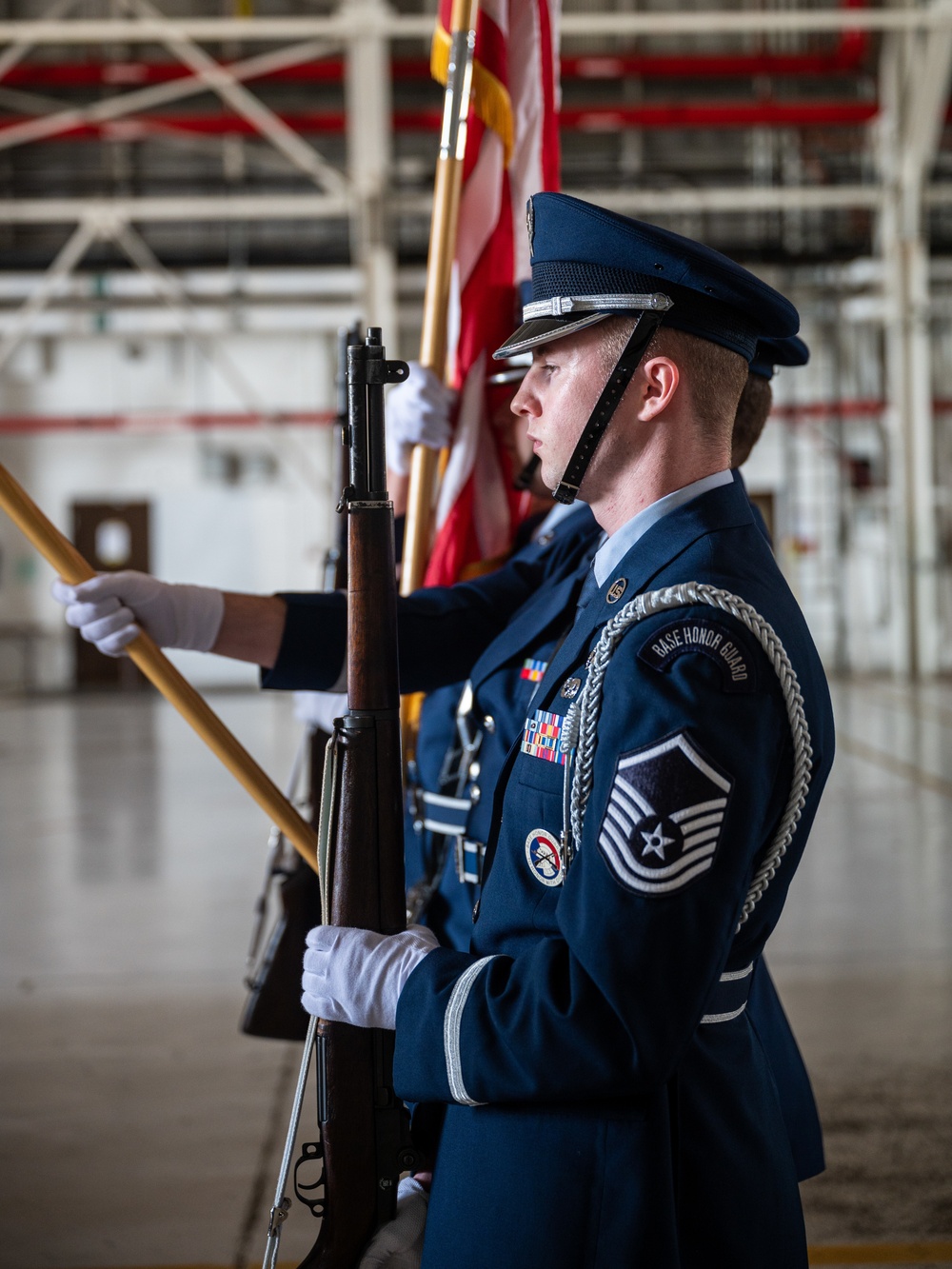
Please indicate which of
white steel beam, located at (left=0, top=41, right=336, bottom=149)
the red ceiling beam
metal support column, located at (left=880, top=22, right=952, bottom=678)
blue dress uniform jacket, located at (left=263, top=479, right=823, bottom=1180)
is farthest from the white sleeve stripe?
metal support column, located at (left=880, top=22, right=952, bottom=678)

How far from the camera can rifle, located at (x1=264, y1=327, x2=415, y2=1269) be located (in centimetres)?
128

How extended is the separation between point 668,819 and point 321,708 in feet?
6.13

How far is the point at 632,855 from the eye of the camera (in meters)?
0.98

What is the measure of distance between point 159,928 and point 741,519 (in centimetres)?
380

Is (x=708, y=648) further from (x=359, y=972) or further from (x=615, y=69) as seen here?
(x=615, y=69)

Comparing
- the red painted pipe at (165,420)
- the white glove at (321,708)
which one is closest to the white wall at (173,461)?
the red painted pipe at (165,420)

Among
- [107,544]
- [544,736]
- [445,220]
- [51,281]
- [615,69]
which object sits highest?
[615,69]

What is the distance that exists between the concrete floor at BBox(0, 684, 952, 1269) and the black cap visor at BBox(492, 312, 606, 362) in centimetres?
193

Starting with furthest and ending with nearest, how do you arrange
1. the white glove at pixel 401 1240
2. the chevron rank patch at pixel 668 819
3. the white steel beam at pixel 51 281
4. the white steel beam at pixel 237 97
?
the white steel beam at pixel 51 281 → the white steel beam at pixel 237 97 → the white glove at pixel 401 1240 → the chevron rank patch at pixel 668 819

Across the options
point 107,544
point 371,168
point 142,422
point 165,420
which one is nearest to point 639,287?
point 371,168

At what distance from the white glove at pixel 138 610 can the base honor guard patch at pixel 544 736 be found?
2.10 feet

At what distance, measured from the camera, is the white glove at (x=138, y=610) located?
5.37 feet

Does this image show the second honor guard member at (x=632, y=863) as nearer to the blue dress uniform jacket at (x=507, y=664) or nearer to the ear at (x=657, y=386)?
the ear at (x=657, y=386)

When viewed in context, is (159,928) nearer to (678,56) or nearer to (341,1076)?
(341,1076)
